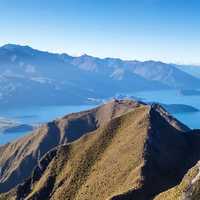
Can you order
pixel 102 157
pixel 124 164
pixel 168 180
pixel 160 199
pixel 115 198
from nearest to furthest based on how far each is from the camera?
pixel 160 199
pixel 115 198
pixel 168 180
pixel 124 164
pixel 102 157

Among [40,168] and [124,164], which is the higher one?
[124,164]

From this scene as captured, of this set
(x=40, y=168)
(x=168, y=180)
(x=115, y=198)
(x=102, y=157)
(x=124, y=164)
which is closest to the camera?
(x=115, y=198)

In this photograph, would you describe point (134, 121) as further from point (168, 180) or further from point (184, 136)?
point (168, 180)

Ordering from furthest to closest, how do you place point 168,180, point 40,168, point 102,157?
point 40,168
point 102,157
point 168,180

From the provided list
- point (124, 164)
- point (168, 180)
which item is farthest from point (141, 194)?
point (124, 164)

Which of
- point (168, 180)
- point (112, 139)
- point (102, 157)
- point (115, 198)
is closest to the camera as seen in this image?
point (115, 198)

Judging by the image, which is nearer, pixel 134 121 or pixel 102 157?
pixel 102 157

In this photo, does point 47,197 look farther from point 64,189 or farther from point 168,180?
point 168,180

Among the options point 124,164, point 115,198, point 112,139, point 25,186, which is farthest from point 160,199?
point 25,186

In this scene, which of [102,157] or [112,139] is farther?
[112,139]
